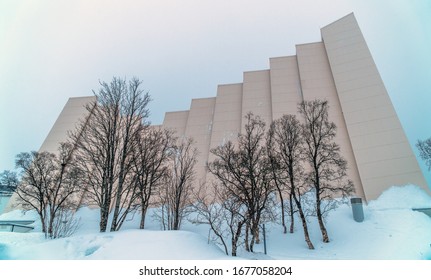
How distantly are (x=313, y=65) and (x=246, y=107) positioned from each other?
792 centimetres

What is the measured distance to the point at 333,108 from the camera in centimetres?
2081

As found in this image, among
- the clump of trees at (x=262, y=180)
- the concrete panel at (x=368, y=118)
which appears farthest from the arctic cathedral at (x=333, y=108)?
the clump of trees at (x=262, y=180)

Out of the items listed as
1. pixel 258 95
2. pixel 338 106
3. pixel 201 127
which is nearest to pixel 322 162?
pixel 338 106

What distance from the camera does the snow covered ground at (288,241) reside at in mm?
6871

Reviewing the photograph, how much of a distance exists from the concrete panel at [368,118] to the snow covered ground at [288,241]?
49.7 inches

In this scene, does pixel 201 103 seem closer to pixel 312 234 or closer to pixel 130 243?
pixel 312 234

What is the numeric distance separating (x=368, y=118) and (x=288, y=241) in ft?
38.2

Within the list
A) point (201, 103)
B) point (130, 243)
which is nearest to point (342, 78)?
point (201, 103)

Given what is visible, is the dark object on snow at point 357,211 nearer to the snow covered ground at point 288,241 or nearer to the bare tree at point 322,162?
the snow covered ground at point 288,241

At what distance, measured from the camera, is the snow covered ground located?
271 inches

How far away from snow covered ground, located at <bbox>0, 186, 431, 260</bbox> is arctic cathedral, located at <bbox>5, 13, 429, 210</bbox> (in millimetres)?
2115

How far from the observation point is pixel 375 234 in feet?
41.5

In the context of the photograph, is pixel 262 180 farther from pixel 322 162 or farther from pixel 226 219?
pixel 322 162

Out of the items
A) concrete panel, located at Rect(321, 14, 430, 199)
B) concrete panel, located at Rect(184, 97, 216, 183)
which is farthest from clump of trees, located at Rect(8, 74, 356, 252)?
concrete panel, located at Rect(184, 97, 216, 183)
